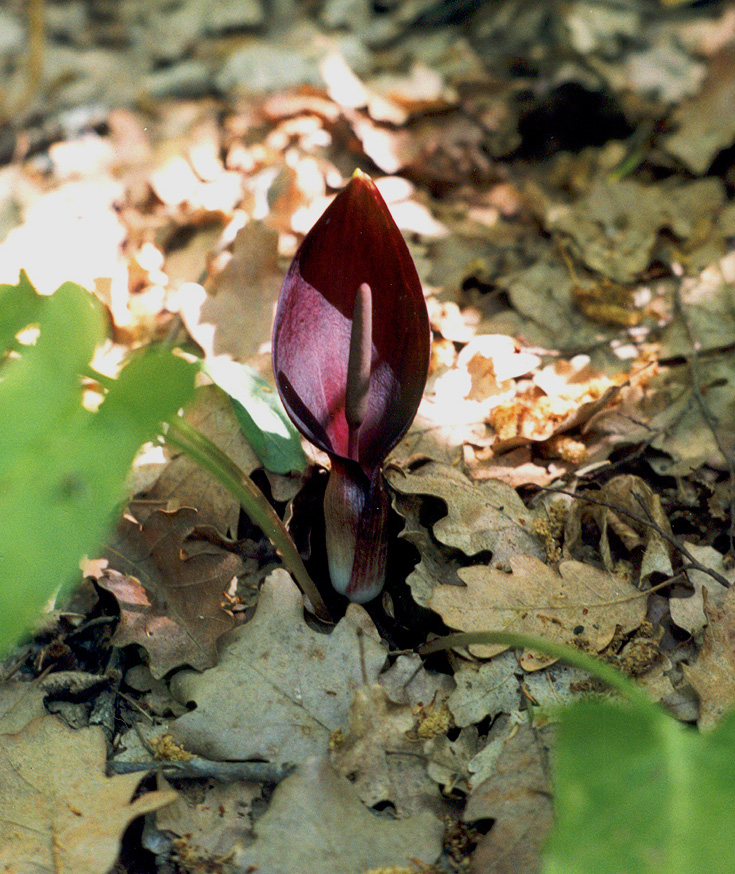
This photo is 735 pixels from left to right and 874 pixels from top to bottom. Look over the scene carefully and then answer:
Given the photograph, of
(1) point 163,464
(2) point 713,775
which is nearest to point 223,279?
(1) point 163,464

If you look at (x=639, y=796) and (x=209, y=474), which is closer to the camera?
(x=639, y=796)

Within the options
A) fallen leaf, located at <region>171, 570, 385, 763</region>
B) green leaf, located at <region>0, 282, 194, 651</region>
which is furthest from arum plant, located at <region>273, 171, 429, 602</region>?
green leaf, located at <region>0, 282, 194, 651</region>

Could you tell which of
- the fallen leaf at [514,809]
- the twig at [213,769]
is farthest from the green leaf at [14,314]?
the fallen leaf at [514,809]

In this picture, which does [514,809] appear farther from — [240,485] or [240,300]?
[240,300]

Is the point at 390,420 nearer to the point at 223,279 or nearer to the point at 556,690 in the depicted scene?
the point at 556,690

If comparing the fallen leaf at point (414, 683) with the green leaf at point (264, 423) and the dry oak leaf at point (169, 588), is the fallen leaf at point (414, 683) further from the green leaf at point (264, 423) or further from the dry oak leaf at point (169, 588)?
the green leaf at point (264, 423)

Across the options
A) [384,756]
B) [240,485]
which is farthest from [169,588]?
[384,756]
